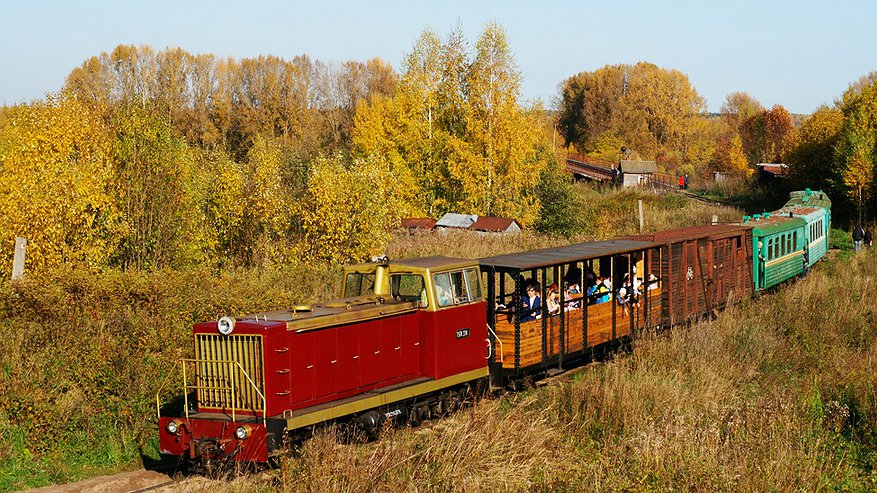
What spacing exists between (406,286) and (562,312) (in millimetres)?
3697

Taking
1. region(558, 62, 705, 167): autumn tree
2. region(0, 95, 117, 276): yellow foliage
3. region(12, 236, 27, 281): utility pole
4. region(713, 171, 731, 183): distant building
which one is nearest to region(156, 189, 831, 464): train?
region(12, 236, 27, 281): utility pole

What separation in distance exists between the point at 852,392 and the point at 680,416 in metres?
4.52

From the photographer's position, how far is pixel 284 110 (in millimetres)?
84375

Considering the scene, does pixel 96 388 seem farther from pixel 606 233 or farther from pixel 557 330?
pixel 606 233

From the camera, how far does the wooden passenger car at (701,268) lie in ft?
64.8

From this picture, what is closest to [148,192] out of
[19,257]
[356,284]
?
[19,257]

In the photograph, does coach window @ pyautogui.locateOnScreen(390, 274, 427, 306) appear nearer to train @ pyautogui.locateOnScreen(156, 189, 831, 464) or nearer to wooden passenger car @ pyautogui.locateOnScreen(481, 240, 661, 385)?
train @ pyautogui.locateOnScreen(156, 189, 831, 464)

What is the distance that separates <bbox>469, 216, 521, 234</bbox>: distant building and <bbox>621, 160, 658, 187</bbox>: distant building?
3054cm

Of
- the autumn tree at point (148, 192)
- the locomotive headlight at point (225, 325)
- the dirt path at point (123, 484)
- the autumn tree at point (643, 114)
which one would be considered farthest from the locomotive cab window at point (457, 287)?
the autumn tree at point (643, 114)

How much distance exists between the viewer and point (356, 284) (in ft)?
45.3

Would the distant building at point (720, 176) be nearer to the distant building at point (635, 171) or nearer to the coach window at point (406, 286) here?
the distant building at point (635, 171)

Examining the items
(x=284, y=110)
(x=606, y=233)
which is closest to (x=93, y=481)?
(x=606, y=233)

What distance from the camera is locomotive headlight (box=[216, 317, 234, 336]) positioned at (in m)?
11.2

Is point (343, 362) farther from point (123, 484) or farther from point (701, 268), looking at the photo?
point (701, 268)
